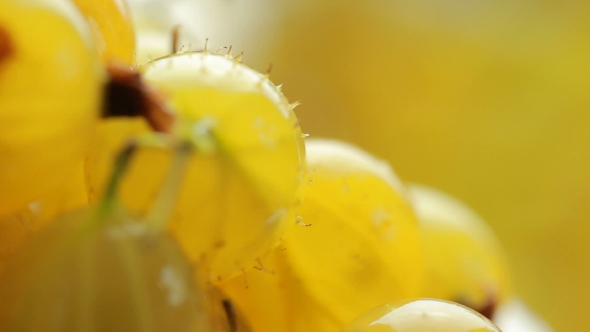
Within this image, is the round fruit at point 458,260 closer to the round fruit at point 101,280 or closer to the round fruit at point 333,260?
the round fruit at point 333,260

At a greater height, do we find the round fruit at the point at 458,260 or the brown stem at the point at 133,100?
the brown stem at the point at 133,100

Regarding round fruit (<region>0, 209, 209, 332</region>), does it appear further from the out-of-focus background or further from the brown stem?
the out-of-focus background

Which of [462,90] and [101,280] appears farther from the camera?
[462,90]

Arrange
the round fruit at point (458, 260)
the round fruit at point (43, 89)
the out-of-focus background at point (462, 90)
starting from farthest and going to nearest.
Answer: the out-of-focus background at point (462, 90), the round fruit at point (458, 260), the round fruit at point (43, 89)

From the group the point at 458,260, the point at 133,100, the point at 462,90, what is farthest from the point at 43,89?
the point at 462,90

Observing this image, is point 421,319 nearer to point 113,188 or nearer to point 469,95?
point 113,188

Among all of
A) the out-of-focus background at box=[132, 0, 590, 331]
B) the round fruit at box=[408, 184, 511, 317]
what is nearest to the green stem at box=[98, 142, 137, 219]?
the round fruit at box=[408, 184, 511, 317]

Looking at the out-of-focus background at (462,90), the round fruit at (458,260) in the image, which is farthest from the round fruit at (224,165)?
the out-of-focus background at (462,90)
